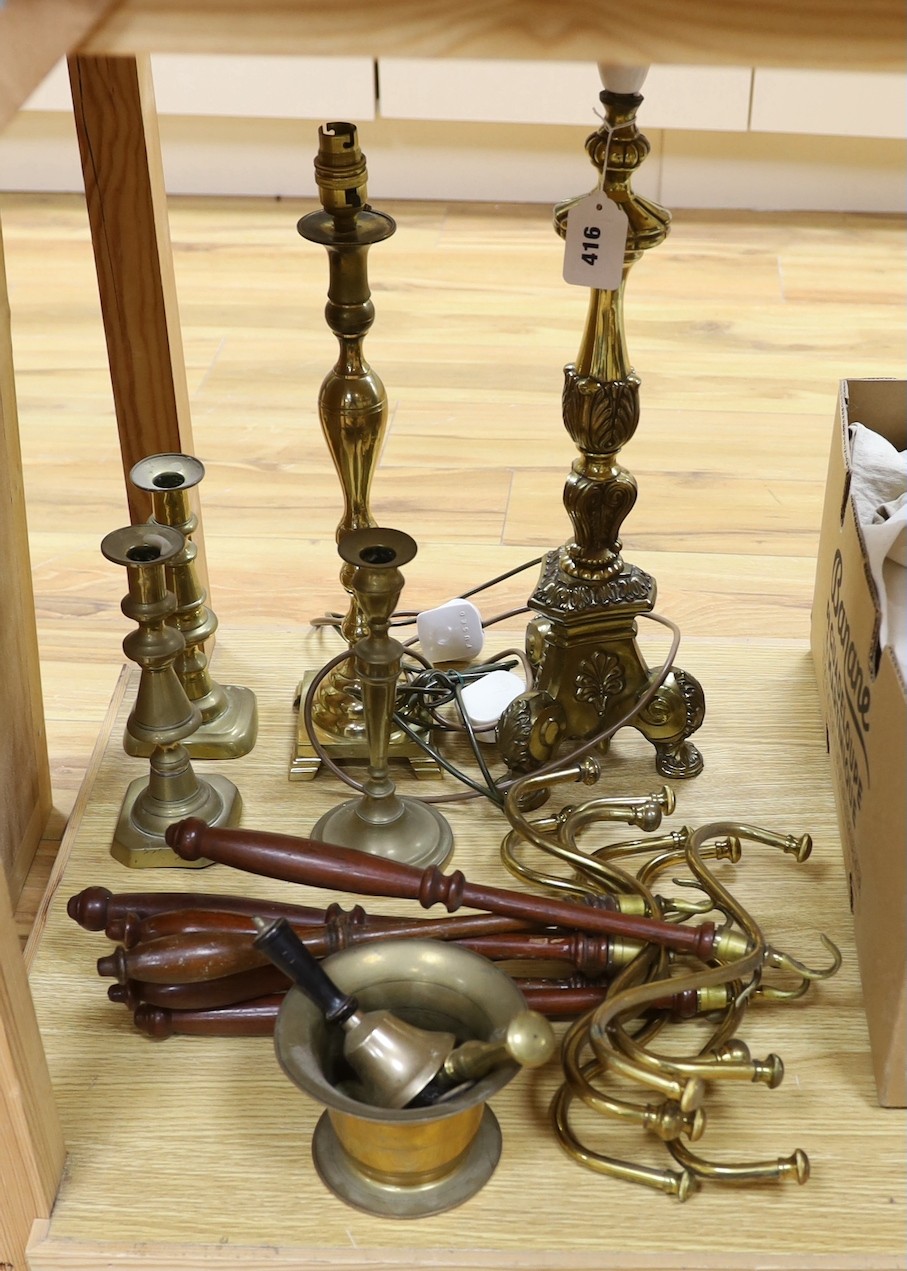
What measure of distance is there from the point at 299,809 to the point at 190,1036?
0.65ft

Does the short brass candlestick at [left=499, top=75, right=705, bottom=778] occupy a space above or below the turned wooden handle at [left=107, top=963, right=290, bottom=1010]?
above

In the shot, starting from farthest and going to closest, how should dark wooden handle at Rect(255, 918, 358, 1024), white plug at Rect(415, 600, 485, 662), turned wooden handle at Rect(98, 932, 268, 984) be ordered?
white plug at Rect(415, 600, 485, 662) < turned wooden handle at Rect(98, 932, 268, 984) < dark wooden handle at Rect(255, 918, 358, 1024)

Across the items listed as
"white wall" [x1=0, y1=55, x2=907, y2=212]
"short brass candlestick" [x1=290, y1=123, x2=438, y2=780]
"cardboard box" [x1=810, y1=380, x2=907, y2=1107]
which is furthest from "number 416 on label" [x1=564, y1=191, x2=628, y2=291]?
"white wall" [x1=0, y1=55, x2=907, y2=212]

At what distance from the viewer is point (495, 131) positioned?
2.48 metres

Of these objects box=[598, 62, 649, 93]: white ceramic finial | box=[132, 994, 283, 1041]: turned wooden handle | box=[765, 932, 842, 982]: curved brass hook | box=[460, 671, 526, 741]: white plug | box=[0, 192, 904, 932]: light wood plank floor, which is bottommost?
box=[0, 192, 904, 932]: light wood plank floor

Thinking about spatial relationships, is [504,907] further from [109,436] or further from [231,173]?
[231,173]

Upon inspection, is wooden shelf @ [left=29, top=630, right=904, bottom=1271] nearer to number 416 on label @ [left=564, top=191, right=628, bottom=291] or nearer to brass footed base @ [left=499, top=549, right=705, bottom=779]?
brass footed base @ [left=499, top=549, right=705, bottom=779]

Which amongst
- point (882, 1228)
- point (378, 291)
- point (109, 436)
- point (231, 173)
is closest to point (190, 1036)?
point (882, 1228)

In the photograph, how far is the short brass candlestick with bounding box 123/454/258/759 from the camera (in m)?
0.92

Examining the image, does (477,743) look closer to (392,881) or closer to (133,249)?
(392,881)

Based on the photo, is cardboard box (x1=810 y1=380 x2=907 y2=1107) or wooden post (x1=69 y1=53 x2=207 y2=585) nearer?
cardboard box (x1=810 y1=380 x2=907 y2=1107)

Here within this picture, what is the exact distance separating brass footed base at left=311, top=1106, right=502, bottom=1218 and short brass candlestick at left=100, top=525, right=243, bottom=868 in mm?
241

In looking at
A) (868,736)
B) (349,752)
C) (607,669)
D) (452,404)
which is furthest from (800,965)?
(452,404)

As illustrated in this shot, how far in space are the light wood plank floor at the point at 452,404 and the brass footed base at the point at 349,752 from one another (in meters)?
0.18
